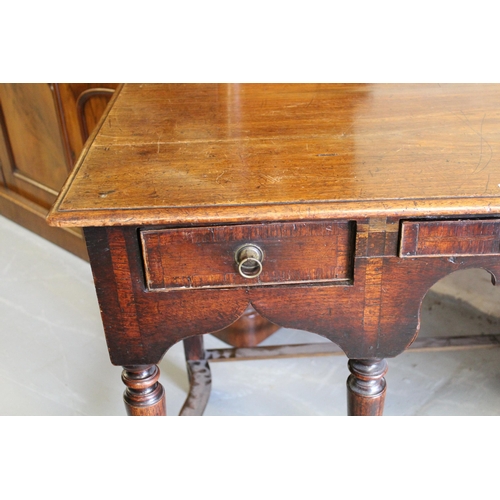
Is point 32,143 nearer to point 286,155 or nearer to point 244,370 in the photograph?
point 244,370

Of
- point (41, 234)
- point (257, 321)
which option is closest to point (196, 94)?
point (257, 321)

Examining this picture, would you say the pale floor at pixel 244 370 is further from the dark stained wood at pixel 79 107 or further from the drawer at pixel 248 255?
the drawer at pixel 248 255

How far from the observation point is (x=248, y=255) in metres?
0.94

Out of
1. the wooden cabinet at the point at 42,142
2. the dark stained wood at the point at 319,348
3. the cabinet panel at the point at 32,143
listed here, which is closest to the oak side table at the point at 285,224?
the dark stained wood at the point at 319,348

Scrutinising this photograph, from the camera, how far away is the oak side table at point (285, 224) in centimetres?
90

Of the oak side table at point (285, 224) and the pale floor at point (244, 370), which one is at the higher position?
the oak side table at point (285, 224)

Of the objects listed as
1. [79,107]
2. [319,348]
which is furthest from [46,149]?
[319,348]

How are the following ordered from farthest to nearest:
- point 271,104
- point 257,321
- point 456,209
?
point 257,321 < point 271,104 < point 456,209

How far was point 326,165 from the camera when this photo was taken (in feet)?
3.28

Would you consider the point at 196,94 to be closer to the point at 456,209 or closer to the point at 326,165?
the point at 326,165

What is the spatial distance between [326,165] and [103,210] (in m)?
0.35

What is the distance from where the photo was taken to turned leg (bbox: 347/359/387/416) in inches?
44.1

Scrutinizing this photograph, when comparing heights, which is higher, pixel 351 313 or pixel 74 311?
pixel 351 313

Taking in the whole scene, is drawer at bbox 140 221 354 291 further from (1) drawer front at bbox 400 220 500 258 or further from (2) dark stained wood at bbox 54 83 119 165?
(2) dark stained wood at bbox 54 83 119 165
